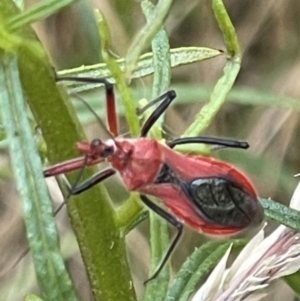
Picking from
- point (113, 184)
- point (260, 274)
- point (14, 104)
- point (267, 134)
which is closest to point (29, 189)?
point (14, 104)

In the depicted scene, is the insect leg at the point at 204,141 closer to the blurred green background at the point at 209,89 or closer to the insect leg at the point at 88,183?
the insect leg at the point at 88,183

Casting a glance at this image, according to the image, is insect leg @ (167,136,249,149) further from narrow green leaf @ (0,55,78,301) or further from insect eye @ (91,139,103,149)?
narrow green leaf @ (0,55,78,301)

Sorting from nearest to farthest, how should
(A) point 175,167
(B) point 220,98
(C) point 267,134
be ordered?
(B) point 220,98, (A) point 175,167, (C) point 267,134

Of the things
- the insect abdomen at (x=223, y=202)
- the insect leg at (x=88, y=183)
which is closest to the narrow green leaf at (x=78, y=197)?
the insect leg at (x=88, y=183)

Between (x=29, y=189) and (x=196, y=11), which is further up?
(x=29, y=189)

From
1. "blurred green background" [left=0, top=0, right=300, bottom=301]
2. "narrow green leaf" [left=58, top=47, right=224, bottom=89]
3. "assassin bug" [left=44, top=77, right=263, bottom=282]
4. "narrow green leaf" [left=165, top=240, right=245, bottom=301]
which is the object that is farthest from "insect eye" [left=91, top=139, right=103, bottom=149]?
"blurred green background" [left=0, top=0, right=300, bottom=301]

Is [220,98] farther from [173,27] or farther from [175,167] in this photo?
[173,27]
